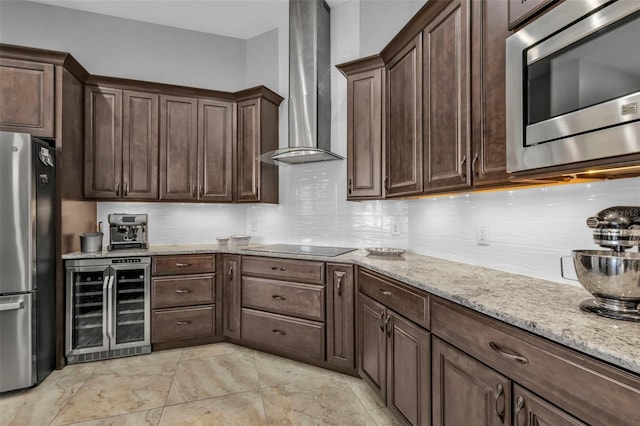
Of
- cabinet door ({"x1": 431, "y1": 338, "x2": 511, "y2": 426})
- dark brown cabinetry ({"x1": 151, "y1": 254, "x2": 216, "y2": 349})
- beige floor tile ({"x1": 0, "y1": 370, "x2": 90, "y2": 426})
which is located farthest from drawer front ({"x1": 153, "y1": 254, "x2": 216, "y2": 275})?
cabinet door ({"x1": 431, "y1": 338, "x2": 511, "y2": 426})

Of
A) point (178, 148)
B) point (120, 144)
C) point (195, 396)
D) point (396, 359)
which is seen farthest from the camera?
point (178, 148)

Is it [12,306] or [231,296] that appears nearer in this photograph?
[12,306]

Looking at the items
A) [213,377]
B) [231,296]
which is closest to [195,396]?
[213,377]

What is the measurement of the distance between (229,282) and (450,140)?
7.45 ft

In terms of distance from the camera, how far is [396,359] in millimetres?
1719

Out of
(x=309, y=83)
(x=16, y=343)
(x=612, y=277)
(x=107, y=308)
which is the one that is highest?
(x=309, y=83)

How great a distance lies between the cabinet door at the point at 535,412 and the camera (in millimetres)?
830

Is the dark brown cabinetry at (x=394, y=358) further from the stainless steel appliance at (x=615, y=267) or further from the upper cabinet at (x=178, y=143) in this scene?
the upper cabinet at (x=178, y=143)

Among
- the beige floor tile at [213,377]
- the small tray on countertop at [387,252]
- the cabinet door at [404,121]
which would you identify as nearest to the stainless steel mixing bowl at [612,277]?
the cabinet door at [404,121]

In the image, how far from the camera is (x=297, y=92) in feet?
9.77

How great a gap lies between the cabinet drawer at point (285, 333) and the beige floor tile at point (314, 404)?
0.25 meters

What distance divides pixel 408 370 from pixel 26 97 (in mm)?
3364

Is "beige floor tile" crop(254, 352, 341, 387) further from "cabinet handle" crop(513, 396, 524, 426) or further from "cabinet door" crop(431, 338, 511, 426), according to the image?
"cabinet handle" crop(513, 396, 524, 426)

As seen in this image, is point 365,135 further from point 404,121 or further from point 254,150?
point 254,150
